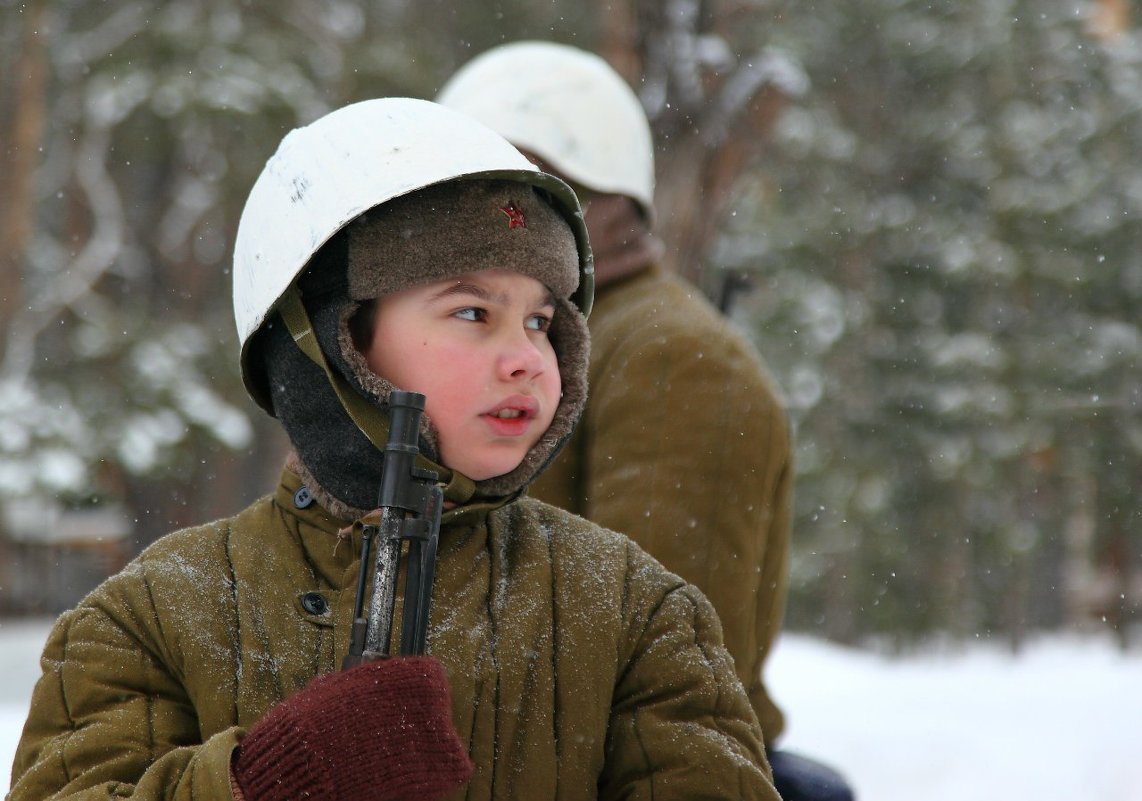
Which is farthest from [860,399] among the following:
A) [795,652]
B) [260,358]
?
[260,358]

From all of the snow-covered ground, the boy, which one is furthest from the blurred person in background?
the snow-covered ground

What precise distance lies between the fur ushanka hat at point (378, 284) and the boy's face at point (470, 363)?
29 millimetres

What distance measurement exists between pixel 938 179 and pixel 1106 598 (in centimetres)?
908

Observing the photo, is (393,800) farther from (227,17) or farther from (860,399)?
(860,399)

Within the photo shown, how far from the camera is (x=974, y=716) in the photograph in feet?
38.6

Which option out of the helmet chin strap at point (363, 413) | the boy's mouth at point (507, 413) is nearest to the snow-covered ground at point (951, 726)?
the helmet chin strap at point (363, 413)

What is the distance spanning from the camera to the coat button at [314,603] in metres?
2.00

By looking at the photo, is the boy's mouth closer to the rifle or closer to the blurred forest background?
the rifle

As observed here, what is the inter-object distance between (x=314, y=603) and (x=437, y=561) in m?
0.20

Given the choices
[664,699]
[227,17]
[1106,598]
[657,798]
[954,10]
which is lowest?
[1106,598]

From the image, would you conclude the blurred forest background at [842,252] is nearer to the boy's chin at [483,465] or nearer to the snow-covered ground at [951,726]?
the snow-covered ground at [951,726]

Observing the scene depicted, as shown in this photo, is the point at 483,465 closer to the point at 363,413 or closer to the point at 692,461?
the point at 363,413

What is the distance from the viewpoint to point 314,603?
6.58 feet

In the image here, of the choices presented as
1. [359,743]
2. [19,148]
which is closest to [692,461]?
[359,743]
